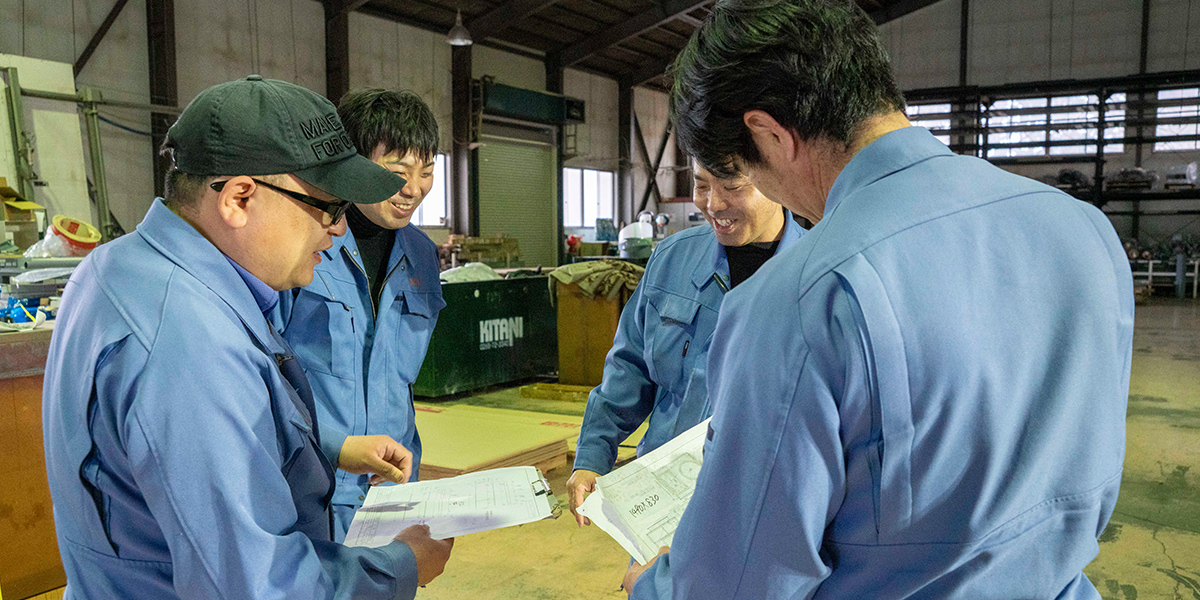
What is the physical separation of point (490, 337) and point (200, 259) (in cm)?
567

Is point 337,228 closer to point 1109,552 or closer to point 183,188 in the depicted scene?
point 183,188

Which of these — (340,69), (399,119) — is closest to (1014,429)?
(399,119)

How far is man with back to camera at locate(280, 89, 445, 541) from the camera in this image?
192 centimetres

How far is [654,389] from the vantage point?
198 centimetres

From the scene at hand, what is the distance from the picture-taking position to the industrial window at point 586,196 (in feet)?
53.1

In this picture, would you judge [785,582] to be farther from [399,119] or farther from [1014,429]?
[399,119]

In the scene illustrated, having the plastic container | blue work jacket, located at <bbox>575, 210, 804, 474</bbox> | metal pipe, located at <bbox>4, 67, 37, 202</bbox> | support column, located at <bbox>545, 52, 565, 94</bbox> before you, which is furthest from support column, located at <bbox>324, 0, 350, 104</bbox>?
blue work jacket, located at <bbox>575, 210, 804, 474</bbox>

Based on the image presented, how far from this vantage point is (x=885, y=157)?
2.71 feet

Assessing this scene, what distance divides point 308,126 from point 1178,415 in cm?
678

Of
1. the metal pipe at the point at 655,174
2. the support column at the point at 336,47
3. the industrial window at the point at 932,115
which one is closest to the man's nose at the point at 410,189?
the support column at the point at 336,47

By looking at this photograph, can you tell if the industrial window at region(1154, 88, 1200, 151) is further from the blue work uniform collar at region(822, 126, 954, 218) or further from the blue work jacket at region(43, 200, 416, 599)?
the blue work jacket at region(43, 200, 416, 599)

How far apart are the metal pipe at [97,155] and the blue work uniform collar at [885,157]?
9164 millimetres

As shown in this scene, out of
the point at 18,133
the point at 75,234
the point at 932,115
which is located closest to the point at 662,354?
the point at 75,234

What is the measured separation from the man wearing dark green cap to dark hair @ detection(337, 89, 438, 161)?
86 centimetres
